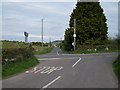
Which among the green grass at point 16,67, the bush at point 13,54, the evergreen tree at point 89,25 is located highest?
the evergreen tree at point 89,25

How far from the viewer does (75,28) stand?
67625mm

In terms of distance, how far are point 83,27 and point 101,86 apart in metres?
52.2

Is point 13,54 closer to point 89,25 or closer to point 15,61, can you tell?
point 15,61

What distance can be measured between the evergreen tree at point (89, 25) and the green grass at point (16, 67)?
37837mm

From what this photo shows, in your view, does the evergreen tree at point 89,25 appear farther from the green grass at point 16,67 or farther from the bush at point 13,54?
the green grass at point 16,67

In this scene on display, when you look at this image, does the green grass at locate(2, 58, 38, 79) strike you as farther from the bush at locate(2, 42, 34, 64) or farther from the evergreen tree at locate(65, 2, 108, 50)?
the evergreen tree at locate(65, 2, 108, 50)

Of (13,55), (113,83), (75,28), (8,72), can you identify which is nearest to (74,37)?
(75,28)

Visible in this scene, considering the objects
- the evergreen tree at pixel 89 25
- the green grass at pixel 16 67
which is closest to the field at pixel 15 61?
the green grass at pixel 16 67

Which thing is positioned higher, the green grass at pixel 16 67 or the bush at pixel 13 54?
the bush at pixel 13 54

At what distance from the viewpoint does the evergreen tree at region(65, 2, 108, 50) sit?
68.2 m

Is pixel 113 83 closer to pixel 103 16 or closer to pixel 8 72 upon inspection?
pixel 8 72

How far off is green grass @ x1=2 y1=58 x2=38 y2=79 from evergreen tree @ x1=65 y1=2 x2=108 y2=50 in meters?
37.8

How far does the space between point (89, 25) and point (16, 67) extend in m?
43.6

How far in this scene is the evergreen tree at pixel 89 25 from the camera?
68250 millimetres
